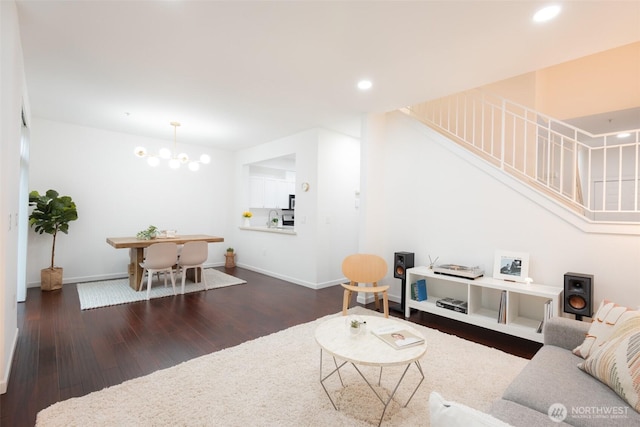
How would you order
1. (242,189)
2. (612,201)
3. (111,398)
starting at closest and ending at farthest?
(111,398) < (612,201) < (242,189)

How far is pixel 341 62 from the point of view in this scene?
9.23ft

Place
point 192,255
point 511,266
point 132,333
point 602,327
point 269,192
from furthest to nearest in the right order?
point 269,192, point 192,255, point 511,266, point 132,333, point 602,327

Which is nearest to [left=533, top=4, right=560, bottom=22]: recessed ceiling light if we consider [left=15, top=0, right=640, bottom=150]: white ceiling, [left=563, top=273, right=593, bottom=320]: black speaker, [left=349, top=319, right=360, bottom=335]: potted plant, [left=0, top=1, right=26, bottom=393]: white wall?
[left=15, top=0, right=640, bottom=150]: white ceiling

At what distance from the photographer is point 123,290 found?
181 inches

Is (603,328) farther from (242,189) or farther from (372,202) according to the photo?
(242,189)

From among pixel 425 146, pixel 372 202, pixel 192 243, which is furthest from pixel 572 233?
pixel 192 243

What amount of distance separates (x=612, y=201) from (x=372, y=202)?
423 cm

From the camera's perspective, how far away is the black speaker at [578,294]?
2574mm

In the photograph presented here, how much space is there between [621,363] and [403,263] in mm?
2481

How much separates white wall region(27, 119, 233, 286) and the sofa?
20.3 ft

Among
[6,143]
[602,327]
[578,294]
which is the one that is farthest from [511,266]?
[6,143]

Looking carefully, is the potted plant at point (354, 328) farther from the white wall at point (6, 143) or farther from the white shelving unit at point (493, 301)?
the white wall at point (6, 143)

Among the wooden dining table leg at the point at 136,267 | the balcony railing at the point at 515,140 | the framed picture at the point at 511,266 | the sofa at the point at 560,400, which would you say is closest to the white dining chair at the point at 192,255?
the wooden dining table leg at the point at 136,267

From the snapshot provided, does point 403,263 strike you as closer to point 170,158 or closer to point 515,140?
point 515,140
